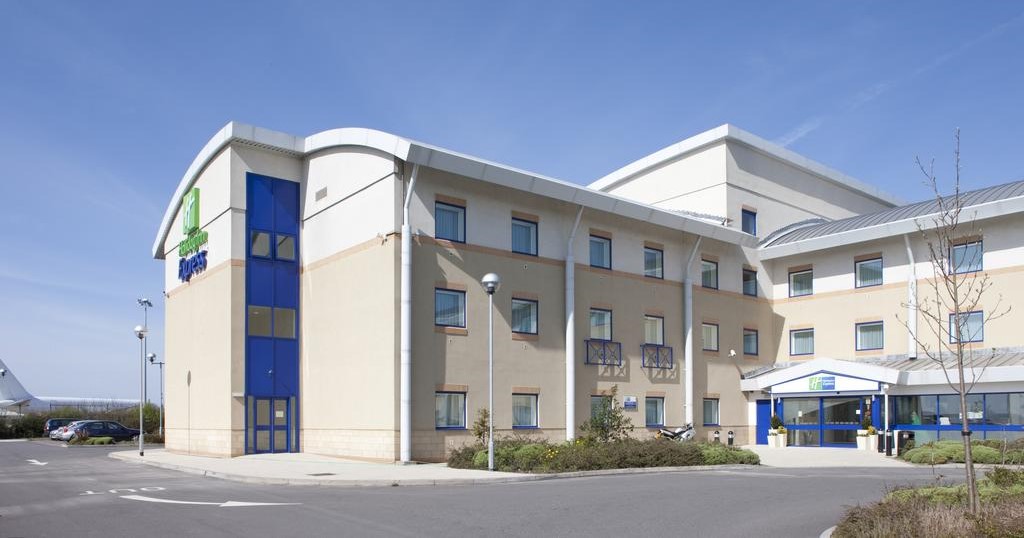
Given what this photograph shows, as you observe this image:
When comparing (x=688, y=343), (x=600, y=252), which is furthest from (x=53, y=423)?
(x=688, y=343)

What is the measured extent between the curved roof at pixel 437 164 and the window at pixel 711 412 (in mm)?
6382

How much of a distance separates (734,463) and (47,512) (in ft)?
55.1

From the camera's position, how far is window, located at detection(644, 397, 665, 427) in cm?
3089

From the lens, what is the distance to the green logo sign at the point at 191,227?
31.2 meters

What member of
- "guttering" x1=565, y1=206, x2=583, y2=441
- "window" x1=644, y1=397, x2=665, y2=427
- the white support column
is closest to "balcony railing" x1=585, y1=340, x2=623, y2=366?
"guttering" x1=565, y1=206, x2=583, y2=441

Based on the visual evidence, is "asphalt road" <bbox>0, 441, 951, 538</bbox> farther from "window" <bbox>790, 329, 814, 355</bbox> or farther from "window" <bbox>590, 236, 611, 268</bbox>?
"window" <bbox>790, 329, 814, 355</bbox>

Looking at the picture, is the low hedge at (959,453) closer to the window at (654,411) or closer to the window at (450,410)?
the window at (654,411)

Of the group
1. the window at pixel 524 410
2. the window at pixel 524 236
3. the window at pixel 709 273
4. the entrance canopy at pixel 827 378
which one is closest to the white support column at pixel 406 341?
the window at pixel 524 410

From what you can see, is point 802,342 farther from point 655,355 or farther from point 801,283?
point 655,355

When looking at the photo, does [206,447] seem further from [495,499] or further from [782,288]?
[782,288]

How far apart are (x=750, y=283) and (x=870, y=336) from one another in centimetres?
519

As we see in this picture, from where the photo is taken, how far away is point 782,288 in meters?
37.0

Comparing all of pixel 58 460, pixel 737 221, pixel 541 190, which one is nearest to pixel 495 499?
pixel 541 190

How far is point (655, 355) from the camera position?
31.4 m
